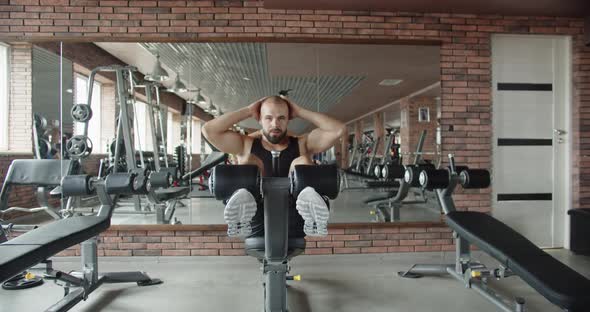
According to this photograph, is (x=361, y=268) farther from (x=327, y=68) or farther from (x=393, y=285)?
(x=327, y=68)

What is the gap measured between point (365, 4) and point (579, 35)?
88.6 inches

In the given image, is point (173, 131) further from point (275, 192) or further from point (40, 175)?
point (275, 192)

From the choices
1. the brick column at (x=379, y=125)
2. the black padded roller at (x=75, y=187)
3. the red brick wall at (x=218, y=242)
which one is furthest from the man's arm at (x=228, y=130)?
the brick column at (x=379, y=125)

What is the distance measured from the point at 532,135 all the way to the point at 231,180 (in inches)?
133

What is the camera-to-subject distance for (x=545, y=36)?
355 centimetres

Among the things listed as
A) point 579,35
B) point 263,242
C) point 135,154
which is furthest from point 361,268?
point 579,35

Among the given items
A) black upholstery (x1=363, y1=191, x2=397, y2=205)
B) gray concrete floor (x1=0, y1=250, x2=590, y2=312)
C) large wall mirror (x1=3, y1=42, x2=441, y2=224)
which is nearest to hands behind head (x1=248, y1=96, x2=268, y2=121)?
large wall mirror (x1=3, y1=42, x2=441, y2=224)

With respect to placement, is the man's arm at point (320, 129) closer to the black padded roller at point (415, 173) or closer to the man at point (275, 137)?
the man at point (275, 137)

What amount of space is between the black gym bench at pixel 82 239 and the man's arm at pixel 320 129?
4.07 ft

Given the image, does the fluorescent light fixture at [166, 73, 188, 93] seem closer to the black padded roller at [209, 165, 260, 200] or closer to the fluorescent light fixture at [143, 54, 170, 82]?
the fluorescent light fixture at [143, 54, 170, 82]

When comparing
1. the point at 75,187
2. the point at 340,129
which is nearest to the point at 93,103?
the point at 75,187

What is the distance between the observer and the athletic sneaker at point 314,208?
153 cm

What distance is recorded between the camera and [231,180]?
62.3 inches

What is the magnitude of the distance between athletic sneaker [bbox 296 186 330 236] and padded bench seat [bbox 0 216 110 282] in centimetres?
136
